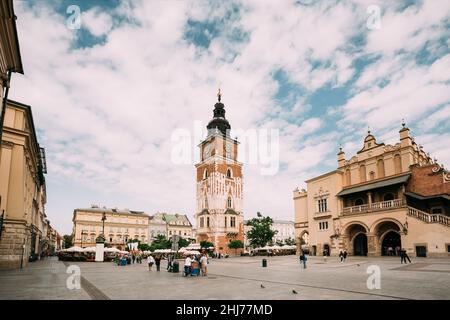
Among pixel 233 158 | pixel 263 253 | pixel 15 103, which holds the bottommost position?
pixel 263 253

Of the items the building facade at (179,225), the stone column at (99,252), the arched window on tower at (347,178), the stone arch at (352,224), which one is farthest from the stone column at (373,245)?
the building facade at (179,225)

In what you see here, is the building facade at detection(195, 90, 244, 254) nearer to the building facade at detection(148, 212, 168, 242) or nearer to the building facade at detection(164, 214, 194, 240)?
the building facade at detection(148, 212, 168, 242)

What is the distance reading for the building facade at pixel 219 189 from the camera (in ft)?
220

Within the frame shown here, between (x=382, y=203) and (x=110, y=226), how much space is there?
78066 mm

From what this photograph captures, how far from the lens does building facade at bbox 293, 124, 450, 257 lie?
30422 mm

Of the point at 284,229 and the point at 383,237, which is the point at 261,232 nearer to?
the point at 383,237

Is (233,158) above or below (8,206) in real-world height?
above

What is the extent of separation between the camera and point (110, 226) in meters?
91.8

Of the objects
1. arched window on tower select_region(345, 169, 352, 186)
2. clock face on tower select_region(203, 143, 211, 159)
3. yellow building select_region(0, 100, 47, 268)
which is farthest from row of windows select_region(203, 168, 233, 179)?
yellow building select_region(0, 100, 47, 268)

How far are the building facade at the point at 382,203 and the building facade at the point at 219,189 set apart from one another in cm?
2336
